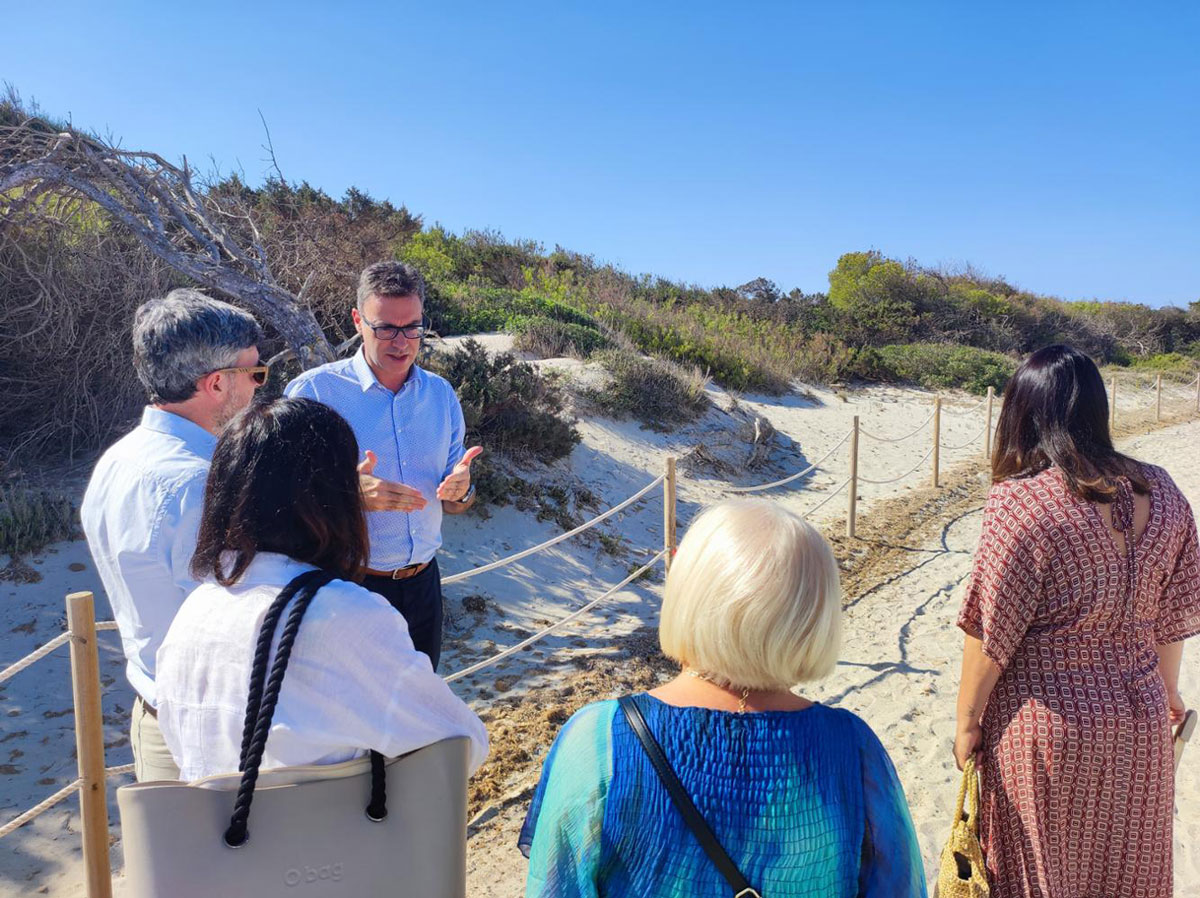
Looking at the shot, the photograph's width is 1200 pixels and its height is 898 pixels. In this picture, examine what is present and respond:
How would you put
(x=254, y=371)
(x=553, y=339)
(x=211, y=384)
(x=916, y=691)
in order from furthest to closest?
(x=553, y=339) → (x=916, y=691) → (x=254, y=371) → (x=211, y=384)

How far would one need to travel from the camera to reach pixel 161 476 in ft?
5.39

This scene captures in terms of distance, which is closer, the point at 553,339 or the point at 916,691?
the point at 916,691

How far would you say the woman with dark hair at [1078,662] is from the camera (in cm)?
179

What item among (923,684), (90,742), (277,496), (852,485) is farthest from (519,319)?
(277,496)

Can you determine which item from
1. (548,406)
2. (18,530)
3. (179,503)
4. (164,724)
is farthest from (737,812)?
(548,406)

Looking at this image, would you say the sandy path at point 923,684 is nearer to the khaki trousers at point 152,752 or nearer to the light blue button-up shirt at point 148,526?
the khaki trousers at point 152,752

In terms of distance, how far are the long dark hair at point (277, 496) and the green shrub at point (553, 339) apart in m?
10.3

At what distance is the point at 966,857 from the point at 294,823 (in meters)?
1.58

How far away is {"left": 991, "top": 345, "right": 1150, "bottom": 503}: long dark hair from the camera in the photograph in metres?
1.85

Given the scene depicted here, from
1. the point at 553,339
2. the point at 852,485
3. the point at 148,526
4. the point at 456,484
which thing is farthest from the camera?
the point at 553,339

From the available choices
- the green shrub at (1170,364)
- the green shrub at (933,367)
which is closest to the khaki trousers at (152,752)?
the green shrub at (933,367)

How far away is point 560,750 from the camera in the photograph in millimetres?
1192

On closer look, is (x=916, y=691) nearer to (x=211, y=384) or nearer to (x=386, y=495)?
(x=386, y=495)

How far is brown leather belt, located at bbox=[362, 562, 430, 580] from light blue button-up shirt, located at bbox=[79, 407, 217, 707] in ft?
3.12
